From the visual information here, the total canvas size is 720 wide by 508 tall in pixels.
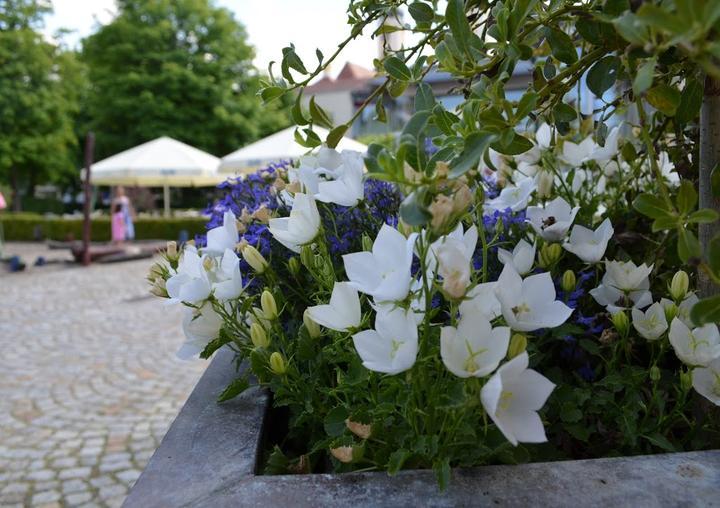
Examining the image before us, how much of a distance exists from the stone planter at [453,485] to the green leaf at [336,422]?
0.08 m

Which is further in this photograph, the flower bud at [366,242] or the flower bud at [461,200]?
the flower bud at [366,242]

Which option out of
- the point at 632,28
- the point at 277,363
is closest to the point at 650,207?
the point at 632,28

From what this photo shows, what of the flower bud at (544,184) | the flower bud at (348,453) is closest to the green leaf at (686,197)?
the flower bud at (348,453)

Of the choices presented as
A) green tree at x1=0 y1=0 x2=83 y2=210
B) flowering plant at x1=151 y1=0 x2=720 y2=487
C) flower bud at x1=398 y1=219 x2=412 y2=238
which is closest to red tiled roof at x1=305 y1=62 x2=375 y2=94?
green tree at x1=0 y1=0 x2=83 y2=210

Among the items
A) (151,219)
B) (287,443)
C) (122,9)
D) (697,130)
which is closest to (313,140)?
(287,443)

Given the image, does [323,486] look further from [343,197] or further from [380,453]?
[343,197]

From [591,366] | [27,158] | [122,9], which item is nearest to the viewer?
[591,366]

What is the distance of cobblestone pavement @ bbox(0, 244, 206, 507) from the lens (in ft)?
10.4

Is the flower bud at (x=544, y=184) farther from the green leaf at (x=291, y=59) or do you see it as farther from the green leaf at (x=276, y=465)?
the green leaf at (x=276, y=465)

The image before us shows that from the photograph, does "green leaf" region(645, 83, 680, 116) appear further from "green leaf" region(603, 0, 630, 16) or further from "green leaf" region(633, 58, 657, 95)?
"green leaf" region(633, 58, 657, 95)

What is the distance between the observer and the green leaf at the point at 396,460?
944mm

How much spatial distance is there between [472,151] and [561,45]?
60 cm

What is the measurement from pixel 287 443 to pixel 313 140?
0.67m

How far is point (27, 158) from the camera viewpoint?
2681 centimetres
